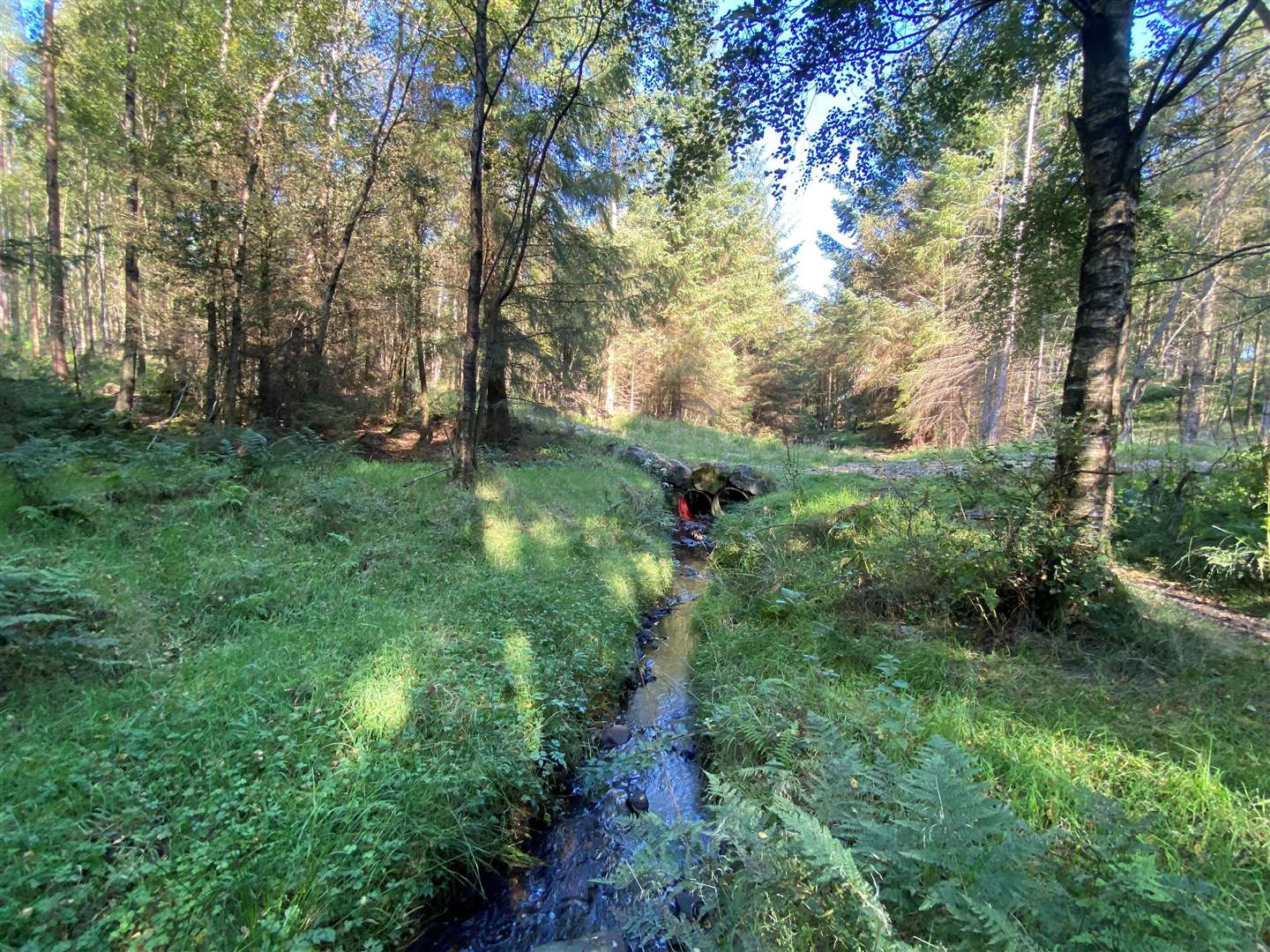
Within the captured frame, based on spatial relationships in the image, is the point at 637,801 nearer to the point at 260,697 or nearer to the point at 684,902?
the point at 684,902

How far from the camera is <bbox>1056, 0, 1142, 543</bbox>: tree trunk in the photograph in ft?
13.3

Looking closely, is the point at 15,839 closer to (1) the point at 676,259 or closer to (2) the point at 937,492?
(2) the point at 937,492

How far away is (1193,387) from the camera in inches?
592

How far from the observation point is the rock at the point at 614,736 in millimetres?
4410

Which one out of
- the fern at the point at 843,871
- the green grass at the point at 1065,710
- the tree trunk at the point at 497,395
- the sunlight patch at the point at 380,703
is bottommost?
the sunlight patch at the point at 380,703

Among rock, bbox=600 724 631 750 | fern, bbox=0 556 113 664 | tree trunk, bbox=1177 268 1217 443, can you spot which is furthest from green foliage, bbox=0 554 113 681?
tree trunk, bbox=1177 268 1217 443

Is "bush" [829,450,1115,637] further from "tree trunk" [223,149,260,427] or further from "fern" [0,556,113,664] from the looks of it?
"tree trunk" [223,149,260,427]

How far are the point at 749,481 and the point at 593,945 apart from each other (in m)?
11.6

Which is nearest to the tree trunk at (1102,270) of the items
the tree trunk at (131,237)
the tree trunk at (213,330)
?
the tree trunk at (213,330)

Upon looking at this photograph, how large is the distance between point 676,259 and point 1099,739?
65.8ft

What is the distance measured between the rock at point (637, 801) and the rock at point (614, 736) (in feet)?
1.57

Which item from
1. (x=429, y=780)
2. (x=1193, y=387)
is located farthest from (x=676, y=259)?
(x=429, y=780)

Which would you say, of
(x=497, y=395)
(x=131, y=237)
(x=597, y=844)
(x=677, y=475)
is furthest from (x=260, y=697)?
(x=677, y=475)

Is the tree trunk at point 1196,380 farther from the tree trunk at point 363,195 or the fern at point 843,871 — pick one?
the tree trunk at point 363,195
